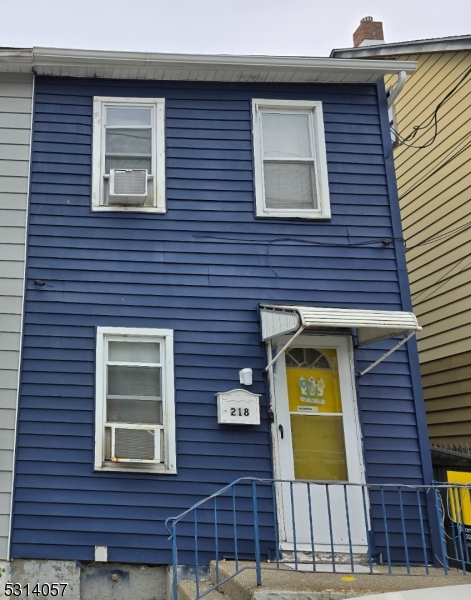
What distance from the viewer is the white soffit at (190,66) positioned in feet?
27.2

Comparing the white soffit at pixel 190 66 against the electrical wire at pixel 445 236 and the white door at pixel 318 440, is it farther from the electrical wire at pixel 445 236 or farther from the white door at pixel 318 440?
the white door at pixel 318 440

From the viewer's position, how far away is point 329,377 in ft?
26.1

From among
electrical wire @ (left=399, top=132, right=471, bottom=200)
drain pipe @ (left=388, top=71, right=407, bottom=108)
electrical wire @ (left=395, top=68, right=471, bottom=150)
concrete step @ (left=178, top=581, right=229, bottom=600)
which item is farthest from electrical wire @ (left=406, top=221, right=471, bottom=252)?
concrete step @ (left=178, top=581, right=229, bottom=600)

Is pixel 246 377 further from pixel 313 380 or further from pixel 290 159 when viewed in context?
pixel 290 159

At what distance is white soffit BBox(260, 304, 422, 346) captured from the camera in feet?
22.7

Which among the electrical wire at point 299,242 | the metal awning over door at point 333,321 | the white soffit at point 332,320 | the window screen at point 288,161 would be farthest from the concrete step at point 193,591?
the window screen at point 288,161

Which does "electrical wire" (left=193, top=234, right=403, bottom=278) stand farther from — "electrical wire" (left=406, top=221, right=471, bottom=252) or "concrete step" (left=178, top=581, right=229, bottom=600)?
"concrete step" (left=178, top=581, right=229, bottom=600)

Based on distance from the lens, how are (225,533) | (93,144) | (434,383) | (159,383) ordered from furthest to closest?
(434,383), (93,144), (159,383), (225,533)

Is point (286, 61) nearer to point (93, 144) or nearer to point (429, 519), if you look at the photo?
point (93, 144)

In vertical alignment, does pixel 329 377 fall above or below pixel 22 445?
above

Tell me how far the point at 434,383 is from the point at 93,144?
596 centimetres

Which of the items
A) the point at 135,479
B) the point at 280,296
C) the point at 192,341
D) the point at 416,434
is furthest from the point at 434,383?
the point at 135,479

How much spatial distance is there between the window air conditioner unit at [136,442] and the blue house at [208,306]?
1 cm

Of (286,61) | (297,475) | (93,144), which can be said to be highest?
(286,61)
